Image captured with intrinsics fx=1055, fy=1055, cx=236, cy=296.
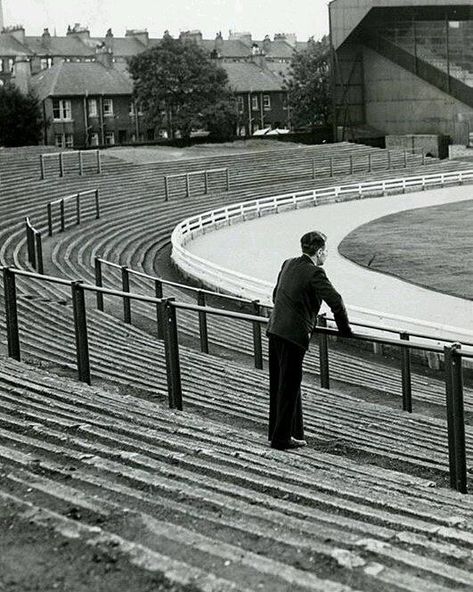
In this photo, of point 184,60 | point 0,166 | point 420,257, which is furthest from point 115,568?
point 184,60

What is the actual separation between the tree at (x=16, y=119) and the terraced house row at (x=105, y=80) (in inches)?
276

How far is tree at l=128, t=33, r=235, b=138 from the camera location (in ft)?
229

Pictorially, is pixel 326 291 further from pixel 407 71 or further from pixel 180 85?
pixel 407 71

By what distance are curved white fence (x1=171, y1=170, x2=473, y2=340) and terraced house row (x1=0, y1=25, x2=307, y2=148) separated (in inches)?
1024

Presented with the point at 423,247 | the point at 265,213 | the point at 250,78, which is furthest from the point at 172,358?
the point at 250,78

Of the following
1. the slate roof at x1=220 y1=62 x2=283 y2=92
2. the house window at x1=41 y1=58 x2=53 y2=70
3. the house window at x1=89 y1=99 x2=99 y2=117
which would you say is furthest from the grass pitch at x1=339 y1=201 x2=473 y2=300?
the house window at x1=41 y1=58 x2=53 y2=70

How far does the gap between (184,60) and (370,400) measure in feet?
206

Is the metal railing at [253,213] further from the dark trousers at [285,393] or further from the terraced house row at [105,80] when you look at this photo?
the terraced house row at [105,80]

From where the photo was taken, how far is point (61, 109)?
74.2m

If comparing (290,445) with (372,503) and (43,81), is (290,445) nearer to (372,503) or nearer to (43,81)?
(372,503)

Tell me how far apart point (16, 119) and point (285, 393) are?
56751mm

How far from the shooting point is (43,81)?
7631cm

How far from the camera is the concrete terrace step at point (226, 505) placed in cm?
392

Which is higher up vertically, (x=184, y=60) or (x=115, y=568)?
(x=184, y=60)
